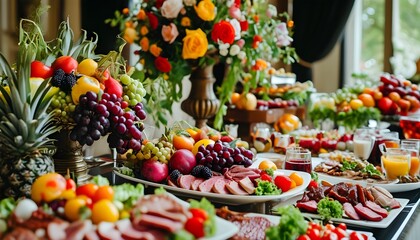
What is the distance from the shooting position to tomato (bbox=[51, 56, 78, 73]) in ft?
4.94

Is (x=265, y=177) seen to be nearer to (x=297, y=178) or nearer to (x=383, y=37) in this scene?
(x=297, y=178)

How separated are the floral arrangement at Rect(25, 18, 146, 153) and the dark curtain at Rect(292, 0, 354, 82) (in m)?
3.51

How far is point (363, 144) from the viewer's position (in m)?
2.30

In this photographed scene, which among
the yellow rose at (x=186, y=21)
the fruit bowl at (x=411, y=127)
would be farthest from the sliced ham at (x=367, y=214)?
the fruit bowl at (x=411, y=127)

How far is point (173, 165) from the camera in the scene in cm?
166

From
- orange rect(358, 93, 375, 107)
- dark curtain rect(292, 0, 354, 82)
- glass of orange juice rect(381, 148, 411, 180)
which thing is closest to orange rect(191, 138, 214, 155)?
glass of orange juice rect(381, 148, 411, 180)

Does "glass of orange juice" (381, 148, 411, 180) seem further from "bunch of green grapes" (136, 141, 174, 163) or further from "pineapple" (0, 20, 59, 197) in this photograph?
"pineapple" (0, 20, 59, 197)

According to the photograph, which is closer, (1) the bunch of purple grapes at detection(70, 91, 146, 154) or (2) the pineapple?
(2) the pineapple

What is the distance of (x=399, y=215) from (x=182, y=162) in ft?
2.01

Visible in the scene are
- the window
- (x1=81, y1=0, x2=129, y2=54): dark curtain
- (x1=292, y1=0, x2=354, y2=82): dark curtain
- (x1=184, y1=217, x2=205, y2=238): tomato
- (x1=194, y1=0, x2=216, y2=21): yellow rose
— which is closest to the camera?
(x1=184, y1=217, x2=205, y2=238): tomato

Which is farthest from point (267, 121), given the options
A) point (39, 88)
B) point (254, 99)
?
point (39, 88)

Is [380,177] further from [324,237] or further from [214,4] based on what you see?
[214,4]

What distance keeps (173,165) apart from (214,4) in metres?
1.05

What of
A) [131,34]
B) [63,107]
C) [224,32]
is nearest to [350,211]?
[63,107]
